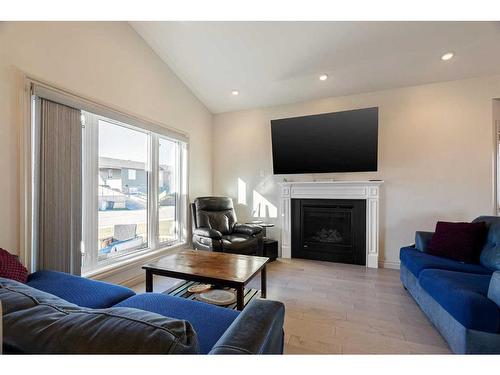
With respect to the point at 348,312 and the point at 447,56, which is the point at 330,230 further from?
the point at 447,56

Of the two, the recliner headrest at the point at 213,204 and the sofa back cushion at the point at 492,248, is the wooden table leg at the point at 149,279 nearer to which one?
the recliner headrest at the point at 213,204

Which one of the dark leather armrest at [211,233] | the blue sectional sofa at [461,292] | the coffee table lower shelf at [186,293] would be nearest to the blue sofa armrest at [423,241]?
the blue sectional sofa at [461,292]

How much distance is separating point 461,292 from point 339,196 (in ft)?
7.05

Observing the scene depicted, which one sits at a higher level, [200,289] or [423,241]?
[423,241]

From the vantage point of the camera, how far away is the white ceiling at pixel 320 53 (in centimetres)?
249

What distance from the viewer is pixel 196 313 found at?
131cm

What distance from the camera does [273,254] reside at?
3736mm

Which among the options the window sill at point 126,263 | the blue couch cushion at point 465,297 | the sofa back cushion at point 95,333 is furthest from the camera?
the window sill at point 126,263

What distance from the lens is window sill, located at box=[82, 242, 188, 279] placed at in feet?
7.82

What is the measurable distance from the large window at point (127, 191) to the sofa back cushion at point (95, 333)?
208 cm

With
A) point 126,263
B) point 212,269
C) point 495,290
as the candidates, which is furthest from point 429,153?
point 126,263
